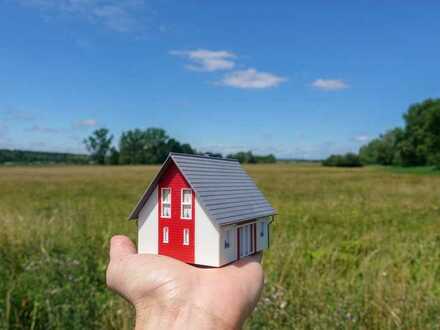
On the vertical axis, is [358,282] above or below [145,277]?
below

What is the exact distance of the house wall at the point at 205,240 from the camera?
6.75 feet

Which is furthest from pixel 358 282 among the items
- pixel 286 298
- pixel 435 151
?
pixel 435 151

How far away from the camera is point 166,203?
89.7 inches

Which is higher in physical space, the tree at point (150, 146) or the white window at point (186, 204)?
the tree at point (150, 146)

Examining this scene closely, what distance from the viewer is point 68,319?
3.71 m

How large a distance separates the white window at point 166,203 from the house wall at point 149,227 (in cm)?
5

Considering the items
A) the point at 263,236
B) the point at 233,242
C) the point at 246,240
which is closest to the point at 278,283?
the point at 263,236

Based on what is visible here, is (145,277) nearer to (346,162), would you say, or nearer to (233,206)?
(233,206)

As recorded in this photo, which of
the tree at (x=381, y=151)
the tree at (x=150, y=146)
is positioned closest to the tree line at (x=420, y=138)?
the tree at (x=381, y=151)

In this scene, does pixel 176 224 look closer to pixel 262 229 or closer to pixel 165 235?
pixel 165 235

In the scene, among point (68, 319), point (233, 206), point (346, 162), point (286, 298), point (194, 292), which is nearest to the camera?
point (194, 292)

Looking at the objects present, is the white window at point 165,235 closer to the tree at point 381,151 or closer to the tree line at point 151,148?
the tree line at point 151,148

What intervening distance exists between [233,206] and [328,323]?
202 centimetres

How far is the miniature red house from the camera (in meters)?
2.07
